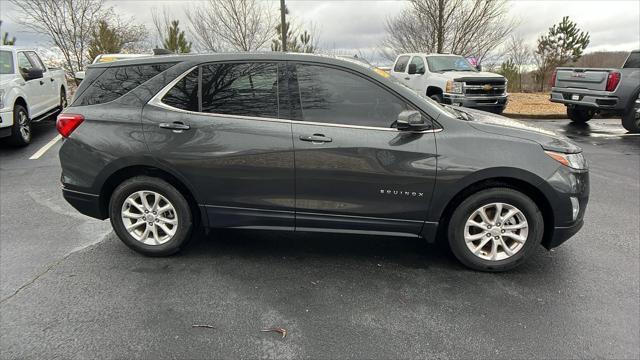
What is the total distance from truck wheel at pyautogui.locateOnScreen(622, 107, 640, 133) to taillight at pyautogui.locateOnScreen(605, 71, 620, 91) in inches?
27.7

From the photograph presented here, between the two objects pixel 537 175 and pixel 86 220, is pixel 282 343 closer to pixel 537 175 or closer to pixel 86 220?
pixel 537 175

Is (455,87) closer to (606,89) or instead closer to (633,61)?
(606,89)

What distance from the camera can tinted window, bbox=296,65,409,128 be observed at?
10.7 ft

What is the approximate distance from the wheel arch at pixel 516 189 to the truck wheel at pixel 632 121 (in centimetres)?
846

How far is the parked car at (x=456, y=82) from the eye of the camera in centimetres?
1146

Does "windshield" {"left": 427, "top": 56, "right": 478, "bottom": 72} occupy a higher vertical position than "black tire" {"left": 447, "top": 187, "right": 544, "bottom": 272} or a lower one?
higher

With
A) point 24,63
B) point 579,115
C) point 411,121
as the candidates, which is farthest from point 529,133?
point 579,115

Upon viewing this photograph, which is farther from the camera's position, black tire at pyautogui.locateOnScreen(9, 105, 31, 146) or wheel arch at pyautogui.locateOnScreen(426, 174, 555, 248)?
black tire at pyautogui.locateOnScreen(9, 105, 31, 146)

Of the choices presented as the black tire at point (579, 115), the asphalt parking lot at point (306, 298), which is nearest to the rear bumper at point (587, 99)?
the black tire at point (579, 115)

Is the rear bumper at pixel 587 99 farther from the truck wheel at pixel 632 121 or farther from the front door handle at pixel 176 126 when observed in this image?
the front door handle at pixel 176 126

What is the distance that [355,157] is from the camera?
3.21 m

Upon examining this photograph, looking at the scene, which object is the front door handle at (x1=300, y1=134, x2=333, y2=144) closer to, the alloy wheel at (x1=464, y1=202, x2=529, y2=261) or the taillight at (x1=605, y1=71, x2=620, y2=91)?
the alloy wheel at (x1=464, y1=202, x2=529, y2=261)

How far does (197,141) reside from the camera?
3350mm

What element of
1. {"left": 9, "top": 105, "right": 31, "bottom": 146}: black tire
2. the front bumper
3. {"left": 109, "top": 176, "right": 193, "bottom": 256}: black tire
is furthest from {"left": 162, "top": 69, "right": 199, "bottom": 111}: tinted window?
the front bumper
